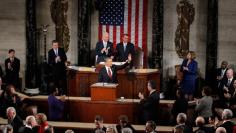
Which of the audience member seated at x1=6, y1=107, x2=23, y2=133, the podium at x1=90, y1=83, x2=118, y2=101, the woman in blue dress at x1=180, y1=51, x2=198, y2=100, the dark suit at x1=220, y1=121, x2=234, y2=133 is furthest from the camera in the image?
the woman in blue dress at x1=180, y1=51, x2=198, y2=100

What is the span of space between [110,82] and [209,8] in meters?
5.09

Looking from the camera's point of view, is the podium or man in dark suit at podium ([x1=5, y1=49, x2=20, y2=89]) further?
man in dark suit at podium ([x1=5, y1=49, x2=20, y2=89])

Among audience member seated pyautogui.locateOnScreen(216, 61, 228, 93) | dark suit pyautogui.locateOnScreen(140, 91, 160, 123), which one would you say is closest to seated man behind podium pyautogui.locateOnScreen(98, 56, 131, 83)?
dark suit pyautogui.locateOnScreen(140, 91, 160, 123)

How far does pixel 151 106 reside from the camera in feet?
50.5

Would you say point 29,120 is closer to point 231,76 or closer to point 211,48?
point 231,76

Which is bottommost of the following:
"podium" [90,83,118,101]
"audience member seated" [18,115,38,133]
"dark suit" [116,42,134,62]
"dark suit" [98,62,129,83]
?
"audience member seated" [18,115,38,133]

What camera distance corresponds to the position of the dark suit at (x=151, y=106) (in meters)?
15.3

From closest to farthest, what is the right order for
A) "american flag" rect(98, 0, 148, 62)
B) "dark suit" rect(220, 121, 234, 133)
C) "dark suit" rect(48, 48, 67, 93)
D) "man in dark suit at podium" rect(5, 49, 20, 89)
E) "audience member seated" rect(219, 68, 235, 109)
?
"dark suit" rect(220, 121, 234, 133), "audience member seated" rect(219, 68, 235, 109), "dark suit" rect(48, 48, 67, 93), "man in dark suit at podium" rect(5, 49, 20, 89), "american flag" rect(98, 0, 148, 62)

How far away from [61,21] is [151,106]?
6977 millimetres

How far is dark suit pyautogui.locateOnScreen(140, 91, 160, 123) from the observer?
1530cm

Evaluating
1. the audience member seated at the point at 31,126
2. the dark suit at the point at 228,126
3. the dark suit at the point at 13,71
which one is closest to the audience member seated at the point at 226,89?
the dark suit at the point at 228,126

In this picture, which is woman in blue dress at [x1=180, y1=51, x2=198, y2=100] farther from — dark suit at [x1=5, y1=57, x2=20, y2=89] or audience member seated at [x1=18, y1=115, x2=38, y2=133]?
audience member seated at [x1=18, y1=115, x2=38, y2=133]

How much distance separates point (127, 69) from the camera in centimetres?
1861

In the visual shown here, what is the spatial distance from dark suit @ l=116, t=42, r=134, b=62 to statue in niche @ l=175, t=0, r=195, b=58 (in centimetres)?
216
